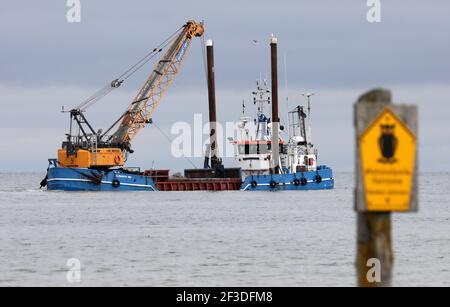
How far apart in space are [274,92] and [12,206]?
1154 inches

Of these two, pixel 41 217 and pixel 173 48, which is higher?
pixel 173 48

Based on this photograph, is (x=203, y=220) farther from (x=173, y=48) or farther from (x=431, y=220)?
(x=173, y=48)

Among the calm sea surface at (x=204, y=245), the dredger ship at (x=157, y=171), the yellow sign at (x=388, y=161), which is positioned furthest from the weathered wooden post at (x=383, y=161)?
the dredger ship at (x=157, y=171)

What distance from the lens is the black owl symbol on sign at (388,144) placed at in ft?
36.7

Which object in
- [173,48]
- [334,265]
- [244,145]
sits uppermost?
[173,48]

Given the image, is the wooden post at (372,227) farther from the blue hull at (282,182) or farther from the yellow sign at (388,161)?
the blue hull at (282,182)

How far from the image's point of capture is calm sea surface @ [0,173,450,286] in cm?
3312

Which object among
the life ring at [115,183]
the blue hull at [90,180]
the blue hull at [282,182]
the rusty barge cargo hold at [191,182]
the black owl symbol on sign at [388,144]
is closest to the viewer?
the black owl symbol on sign at [388,144]

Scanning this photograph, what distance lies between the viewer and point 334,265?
3666cm

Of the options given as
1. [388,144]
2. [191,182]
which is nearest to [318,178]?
[191,182]

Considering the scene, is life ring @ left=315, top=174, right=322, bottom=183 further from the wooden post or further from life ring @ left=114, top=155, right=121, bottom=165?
the wooden post

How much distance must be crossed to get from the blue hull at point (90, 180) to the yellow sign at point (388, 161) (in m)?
86.0

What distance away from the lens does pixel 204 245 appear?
148ft
